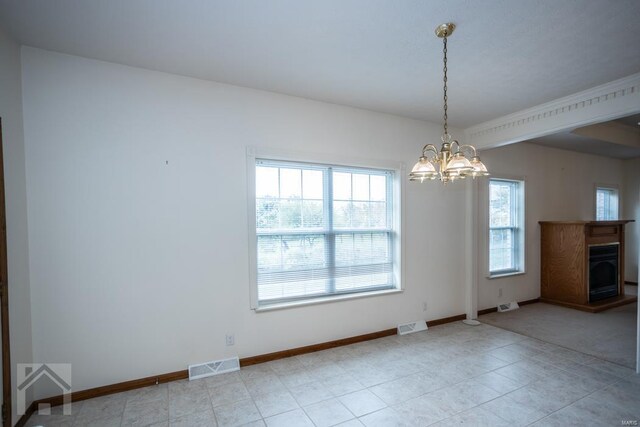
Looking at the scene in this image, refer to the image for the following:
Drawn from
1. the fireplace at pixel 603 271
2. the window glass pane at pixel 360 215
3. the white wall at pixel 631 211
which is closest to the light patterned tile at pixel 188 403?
the window glass pane at pixel 360 215

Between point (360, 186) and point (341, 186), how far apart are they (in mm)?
277

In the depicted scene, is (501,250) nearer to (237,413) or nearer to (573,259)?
(573,259)

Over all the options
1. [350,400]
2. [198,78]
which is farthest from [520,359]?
[198,78]

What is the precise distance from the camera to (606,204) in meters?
6.55

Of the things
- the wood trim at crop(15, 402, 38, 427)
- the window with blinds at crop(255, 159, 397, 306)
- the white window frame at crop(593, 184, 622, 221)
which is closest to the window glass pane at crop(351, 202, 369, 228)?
the window with blinds at crop(255, 159, 397, 306)

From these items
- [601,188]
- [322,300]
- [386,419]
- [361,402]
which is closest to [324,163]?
[322,300]

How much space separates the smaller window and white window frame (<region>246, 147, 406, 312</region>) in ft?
18.3

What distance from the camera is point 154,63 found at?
2506mm

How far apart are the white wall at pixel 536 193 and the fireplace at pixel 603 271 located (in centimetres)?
72

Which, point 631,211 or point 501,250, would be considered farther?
point 631,211

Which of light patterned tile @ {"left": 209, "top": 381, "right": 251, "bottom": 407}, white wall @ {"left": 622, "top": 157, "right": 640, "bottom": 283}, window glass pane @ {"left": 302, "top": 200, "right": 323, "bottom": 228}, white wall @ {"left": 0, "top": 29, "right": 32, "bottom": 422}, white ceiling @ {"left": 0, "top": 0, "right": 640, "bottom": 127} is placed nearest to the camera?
white ceiling @ {"left": 0, "top": 0, "right": 640, "bottom": 127}

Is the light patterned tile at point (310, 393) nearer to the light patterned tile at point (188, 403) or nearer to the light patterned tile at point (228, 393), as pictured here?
the light patterned tile at point (228, 393)

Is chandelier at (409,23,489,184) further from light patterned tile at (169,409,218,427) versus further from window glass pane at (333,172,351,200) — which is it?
light patterned tile at (169,409,218,427)

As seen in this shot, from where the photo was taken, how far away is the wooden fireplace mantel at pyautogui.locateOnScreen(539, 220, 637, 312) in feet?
15.6
